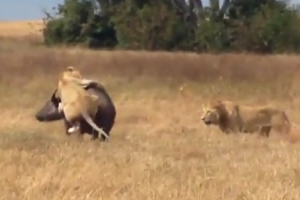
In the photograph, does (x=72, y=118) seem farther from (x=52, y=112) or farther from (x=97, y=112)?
(x=52, y=112)

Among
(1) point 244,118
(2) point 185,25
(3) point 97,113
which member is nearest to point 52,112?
(3) point 97,113

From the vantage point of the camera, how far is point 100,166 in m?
7.51

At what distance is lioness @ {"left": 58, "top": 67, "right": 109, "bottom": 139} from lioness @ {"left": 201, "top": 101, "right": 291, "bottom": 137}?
3.02 m

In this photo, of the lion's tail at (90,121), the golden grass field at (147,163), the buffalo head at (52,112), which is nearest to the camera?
the golden grass field at (147,163)

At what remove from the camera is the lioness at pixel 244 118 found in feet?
45.7

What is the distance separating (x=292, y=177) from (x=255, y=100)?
1499 centimetres

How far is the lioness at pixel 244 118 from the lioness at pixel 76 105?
3019 millimetres

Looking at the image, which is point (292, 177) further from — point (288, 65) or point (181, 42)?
point (181, 42)

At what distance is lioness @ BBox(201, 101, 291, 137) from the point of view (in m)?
13.9

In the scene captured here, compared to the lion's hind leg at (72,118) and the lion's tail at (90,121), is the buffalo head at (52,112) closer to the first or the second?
the lion's hind leg at (72,118)

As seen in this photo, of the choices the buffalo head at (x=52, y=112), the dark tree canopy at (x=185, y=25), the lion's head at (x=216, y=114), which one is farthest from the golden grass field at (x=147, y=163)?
the dark tree canopy at (x=185, y=25)

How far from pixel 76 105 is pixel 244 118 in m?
3.78


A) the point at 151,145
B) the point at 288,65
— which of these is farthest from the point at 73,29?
the point at 151,145

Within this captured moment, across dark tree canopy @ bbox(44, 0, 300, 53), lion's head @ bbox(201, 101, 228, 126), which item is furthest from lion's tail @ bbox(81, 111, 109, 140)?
dark tree canopy @ bbox(44, 0, 300, 53)
